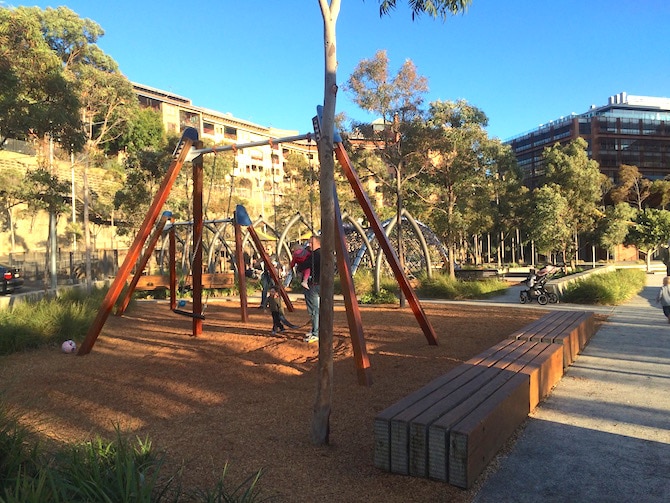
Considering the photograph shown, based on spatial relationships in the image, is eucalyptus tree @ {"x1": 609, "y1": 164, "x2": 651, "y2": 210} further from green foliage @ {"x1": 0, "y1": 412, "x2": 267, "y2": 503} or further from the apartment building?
green foliage @ {"x1": 0, "y1": 412, "x2": 267, "y2": 503}

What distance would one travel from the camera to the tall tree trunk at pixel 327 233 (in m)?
3.82

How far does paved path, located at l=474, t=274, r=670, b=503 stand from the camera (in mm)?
3092

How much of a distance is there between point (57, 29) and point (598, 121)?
7920 cm

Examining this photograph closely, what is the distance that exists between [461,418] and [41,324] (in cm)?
787

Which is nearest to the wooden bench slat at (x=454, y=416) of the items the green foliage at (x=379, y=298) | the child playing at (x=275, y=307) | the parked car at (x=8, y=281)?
the child playing at (x=275, y=307)

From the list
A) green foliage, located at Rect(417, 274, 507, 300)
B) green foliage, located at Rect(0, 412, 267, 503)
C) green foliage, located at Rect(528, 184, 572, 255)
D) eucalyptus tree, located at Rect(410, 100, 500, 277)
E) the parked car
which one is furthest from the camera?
green foliage, located at Rect(528, 184, 572, 255)

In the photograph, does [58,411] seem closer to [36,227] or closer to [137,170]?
[137,170]

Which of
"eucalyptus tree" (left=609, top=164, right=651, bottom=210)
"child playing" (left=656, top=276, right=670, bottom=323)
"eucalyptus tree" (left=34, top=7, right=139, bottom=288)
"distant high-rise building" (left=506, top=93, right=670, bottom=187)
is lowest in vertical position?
"child playing" (left=656, top=276, right=670, bottom=323)

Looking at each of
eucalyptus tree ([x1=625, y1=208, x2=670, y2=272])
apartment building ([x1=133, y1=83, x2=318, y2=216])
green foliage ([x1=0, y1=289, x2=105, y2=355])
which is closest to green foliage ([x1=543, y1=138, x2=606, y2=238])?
eucalyptus tree ([x1=625, y1=208, x2=670, y2=272])

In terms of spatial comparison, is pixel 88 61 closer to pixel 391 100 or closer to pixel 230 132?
pixel 391 100

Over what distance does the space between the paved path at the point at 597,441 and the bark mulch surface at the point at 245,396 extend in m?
0.60

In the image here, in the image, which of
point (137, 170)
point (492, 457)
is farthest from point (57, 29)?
point (492, 457)

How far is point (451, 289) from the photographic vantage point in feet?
52.9

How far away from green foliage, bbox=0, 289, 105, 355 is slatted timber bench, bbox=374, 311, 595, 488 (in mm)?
→ 7023
